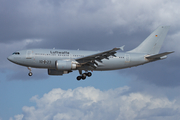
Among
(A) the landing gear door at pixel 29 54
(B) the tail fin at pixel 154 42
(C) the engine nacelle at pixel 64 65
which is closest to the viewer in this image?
(C) the engine nacelle at pixel 64 65

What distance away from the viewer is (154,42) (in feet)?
159

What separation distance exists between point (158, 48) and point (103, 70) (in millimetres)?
12121

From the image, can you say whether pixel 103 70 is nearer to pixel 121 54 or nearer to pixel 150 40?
Answer: pixel 121 54

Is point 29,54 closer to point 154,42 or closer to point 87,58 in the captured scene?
point 87,58

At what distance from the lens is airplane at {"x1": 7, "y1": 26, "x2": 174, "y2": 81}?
4091 cm

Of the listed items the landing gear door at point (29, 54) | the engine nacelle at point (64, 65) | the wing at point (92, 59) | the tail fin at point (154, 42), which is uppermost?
the tail fin at point (154, 42)

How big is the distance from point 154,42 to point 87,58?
1519 centimetres

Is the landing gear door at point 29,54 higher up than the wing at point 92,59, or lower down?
higher up

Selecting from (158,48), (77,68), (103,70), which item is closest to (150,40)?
(158,48)

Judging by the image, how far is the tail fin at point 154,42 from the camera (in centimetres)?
4806

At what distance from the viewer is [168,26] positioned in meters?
50.2

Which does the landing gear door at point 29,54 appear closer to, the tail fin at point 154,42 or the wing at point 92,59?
the wing at point 92,59

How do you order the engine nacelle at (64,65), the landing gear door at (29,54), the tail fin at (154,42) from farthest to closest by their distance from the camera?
the tail fin at (154,42) < the landing gear door at (29,54) < the engine nacelle at (64,65)

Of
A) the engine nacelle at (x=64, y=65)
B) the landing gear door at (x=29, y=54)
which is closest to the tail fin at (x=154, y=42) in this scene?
the engine nacelle at (x=64, y=65)
